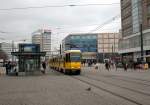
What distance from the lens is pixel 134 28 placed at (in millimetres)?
89125

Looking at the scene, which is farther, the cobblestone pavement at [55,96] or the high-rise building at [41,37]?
the high-rise building at [41,37]

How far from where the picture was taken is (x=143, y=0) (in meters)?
82.8

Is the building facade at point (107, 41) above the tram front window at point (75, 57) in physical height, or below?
above

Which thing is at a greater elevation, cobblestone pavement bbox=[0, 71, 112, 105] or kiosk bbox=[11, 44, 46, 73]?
kiosk bbox=[11, 44, 46, 73]

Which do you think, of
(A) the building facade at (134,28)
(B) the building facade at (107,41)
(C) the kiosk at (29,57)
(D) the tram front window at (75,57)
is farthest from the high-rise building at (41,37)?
(C) the kiosk at (29,57)

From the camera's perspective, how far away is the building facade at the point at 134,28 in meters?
81.3

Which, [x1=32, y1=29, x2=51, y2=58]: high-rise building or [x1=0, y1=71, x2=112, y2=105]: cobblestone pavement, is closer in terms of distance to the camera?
[x1=0, y1=71, x2=112, y2=105]: cobblestone pavement

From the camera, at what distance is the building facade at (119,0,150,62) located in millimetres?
81312

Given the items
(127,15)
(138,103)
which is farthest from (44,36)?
(138,103)

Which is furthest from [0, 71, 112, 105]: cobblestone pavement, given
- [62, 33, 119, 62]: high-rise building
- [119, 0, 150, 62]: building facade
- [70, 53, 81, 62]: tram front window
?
[62, 33, 119, 62]: high-rise building

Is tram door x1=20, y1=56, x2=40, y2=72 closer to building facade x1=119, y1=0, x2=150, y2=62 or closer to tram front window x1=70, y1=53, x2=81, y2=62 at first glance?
tram front window x1=70, y1=53, x2=81, y2=62

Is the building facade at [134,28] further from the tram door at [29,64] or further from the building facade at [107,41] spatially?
the tram door at [29,64]

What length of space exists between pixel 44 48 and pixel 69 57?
56670 millimetres

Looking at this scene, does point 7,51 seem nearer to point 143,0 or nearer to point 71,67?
point 143,0
